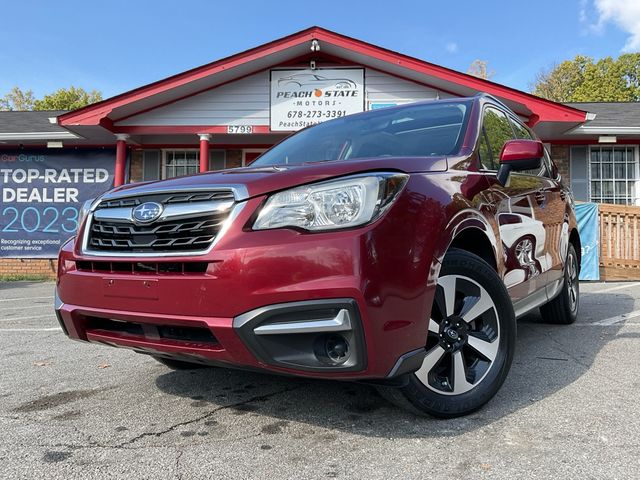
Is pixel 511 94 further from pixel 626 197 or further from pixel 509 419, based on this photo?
pixel 509 419

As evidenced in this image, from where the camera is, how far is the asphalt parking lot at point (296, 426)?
5.93ft

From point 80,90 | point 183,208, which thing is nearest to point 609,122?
point 183,208

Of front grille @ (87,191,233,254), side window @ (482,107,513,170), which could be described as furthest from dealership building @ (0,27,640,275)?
front grille @ (87,191,233,254)

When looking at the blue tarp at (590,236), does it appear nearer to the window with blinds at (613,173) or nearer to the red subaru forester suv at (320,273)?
the window with blinds at (613,173)

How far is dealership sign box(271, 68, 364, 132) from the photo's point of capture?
31.1 feet

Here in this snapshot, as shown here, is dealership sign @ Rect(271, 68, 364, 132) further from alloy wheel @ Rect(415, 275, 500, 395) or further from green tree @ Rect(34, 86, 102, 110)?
green tree @ Rect(34, 86, 102, 110)

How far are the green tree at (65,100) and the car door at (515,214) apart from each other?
1862 inches

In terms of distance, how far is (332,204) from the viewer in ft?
6.09

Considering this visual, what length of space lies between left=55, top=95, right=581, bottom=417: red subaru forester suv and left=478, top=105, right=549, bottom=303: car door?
0.06 meters

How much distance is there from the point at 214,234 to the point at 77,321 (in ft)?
2.99

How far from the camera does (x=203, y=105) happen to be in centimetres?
983

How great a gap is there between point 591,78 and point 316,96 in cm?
4334

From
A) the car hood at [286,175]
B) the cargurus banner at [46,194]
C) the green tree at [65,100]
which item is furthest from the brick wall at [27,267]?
the green tree at [65,100]

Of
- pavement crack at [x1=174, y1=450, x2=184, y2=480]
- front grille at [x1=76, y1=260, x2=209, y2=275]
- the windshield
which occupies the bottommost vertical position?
pavement crack at [x1=174, y1=450, x2=184, y2=480]
